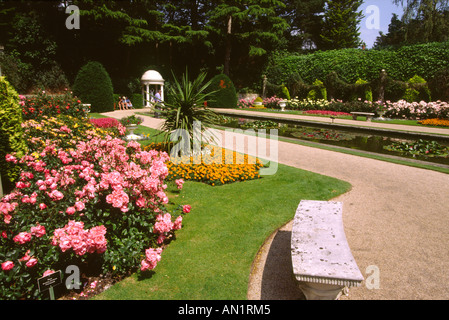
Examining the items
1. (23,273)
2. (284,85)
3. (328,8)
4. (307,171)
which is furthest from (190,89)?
(328,8)

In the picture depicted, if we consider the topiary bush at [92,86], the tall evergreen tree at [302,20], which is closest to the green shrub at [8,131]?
the topiary bush at [92,86]

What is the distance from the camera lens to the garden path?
2.94 meters

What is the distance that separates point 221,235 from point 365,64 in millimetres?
21705

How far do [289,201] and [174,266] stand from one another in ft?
8.27

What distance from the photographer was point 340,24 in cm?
3366

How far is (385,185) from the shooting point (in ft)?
19.4

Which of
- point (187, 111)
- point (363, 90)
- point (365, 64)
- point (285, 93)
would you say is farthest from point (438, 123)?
point (187, 111)

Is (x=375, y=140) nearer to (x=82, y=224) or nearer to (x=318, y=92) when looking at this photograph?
(x=82, y=224)

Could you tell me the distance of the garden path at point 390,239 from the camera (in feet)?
9.64

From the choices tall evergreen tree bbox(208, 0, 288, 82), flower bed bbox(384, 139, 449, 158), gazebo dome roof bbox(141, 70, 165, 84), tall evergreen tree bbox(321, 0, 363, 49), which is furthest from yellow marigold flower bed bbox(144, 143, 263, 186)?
tall evergreen tree bbox(321, 0, 363, 49)

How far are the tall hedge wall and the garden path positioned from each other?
15525 millimetres

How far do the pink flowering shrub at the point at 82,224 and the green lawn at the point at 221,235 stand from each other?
0.24 meters

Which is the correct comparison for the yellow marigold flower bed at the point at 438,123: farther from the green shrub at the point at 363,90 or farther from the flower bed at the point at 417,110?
the green shrub at the point at 363,90

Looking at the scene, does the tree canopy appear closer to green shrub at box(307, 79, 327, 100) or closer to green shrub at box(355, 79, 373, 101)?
green shrub at box(307, 79, 327, 100)
